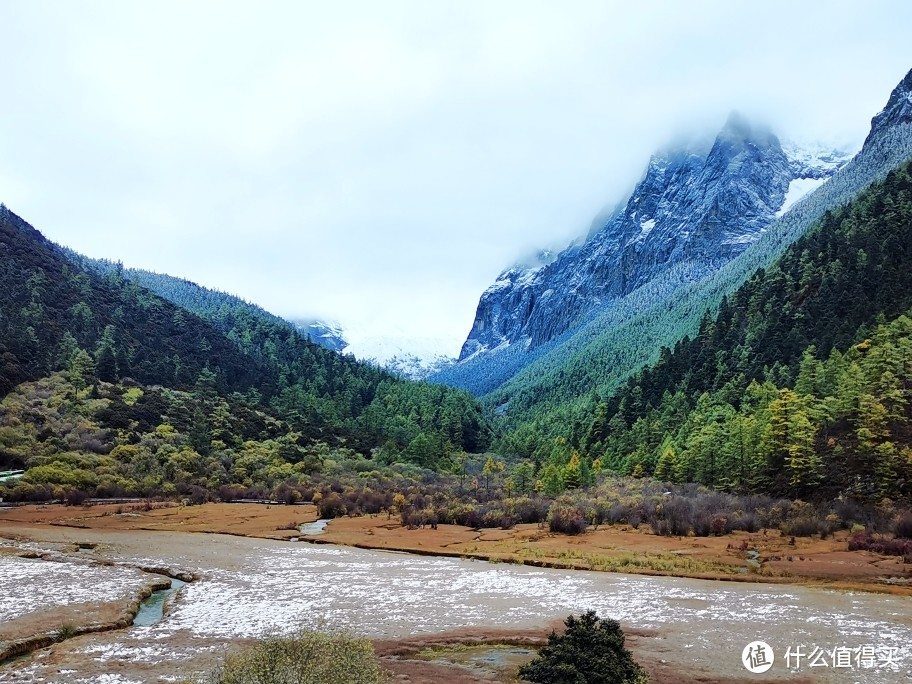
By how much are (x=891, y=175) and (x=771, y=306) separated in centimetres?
3216

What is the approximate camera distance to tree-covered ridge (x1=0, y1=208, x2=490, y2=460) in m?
106

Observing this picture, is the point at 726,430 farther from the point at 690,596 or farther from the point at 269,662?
the point at 269,662

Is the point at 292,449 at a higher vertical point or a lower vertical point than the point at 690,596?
higher

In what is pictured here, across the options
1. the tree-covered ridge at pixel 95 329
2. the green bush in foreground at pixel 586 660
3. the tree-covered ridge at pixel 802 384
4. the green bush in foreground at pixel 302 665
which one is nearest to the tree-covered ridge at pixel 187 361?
the tree-covered ridge at pixel 95 329

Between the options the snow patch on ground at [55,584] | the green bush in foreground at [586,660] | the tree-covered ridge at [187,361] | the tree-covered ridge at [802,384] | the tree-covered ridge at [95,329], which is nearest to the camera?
the green bush in foreground at [586,660]

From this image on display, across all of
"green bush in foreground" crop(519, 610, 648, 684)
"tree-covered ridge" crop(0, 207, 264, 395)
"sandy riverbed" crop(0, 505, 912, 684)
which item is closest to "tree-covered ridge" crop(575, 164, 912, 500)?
"sandy riverbed" crop(0, 505, 912, 684)

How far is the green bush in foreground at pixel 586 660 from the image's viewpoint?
45.6ft

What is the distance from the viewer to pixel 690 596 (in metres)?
24.2

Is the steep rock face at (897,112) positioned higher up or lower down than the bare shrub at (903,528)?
higher up

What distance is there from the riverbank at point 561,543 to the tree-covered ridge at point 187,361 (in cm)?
4693

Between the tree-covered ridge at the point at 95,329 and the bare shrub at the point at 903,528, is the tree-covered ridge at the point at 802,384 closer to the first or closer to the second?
the bare shrub at the point at 903,528

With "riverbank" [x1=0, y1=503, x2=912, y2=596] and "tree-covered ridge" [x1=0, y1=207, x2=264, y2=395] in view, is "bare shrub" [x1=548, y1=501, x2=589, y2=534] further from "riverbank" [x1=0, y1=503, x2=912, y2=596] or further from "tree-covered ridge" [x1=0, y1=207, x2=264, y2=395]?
"tree-covered ridge" [x1=0, y1=207, x2=264, y2=395]

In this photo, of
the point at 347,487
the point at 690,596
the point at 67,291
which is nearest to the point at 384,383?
the point at 67,291

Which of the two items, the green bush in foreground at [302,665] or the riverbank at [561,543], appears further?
the riverbank at [561,543]
